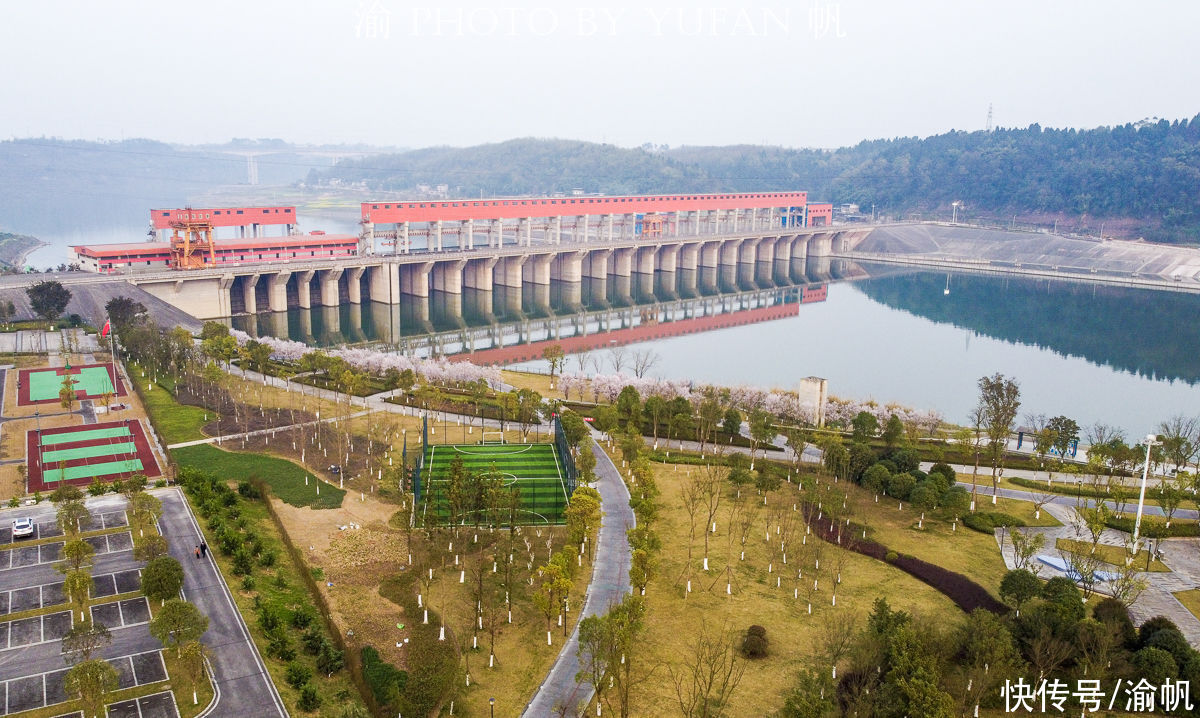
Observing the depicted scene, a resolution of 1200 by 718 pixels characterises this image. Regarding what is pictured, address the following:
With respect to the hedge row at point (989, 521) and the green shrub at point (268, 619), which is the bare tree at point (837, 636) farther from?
the green shrub at point (268, 619)

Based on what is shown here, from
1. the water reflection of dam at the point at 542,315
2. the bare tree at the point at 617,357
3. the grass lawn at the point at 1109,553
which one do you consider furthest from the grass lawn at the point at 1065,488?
the water reflection of dam at the point at 542,315

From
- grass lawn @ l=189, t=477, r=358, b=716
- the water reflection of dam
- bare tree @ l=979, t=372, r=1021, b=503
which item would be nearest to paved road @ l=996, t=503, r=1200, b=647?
bare tree @ l=979, t=372, r=1021, b=503

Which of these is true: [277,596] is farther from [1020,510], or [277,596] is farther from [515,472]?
[1020,510]

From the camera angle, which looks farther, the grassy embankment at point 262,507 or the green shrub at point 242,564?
the green shrub at point 242,564

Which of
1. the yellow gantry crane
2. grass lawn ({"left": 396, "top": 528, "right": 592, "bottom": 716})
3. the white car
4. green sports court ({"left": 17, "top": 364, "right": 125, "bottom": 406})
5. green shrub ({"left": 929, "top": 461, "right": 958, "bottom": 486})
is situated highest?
the yellow gantry crane

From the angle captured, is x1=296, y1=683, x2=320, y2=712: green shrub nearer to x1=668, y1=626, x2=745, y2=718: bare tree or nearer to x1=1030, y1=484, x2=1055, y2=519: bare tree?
x1=668, y1=626, x2=745, y2=718: bare tree

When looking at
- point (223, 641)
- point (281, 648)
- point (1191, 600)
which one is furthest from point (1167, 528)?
point (223, 641)
